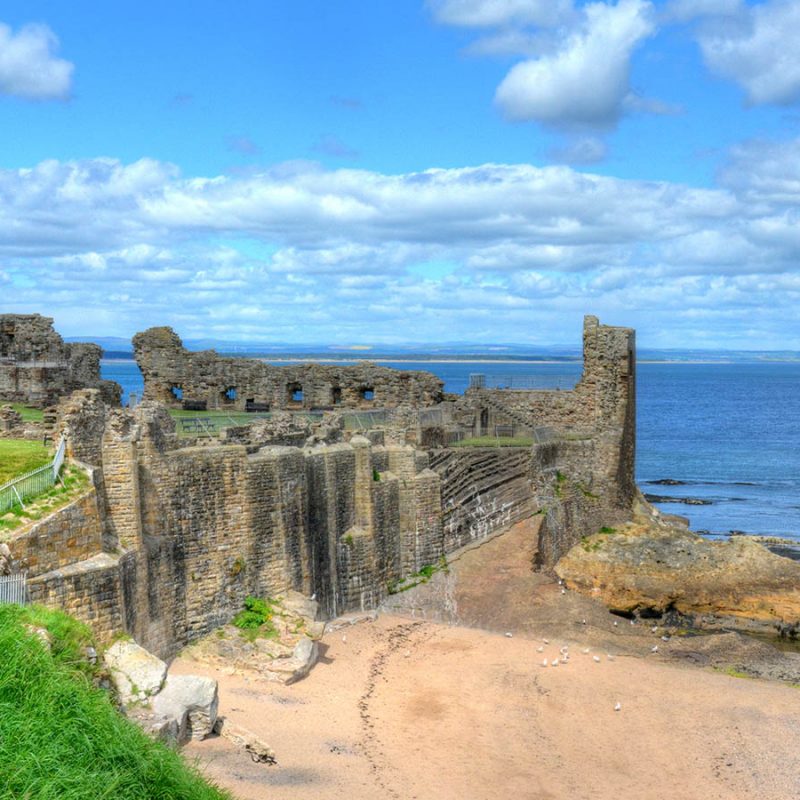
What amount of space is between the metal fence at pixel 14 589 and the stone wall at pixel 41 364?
52.9ft

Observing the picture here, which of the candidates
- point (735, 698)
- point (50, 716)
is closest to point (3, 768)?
point (50, 716)

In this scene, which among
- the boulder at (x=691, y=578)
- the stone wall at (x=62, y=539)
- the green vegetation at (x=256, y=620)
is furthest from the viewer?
the boulder at (x=691, y=578)

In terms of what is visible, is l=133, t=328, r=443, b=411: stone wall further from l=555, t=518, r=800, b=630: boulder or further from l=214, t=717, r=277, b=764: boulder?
l=214, t=717, r=277, b=764: boulder

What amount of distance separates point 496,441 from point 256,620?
16268 millimetres

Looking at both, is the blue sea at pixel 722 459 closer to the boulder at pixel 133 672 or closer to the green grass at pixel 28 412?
the green grass at pixel 28 412

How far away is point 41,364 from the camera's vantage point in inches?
1391

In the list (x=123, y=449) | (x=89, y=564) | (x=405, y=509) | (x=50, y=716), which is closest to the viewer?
(x=50, y=716)

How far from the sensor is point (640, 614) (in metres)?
36.4

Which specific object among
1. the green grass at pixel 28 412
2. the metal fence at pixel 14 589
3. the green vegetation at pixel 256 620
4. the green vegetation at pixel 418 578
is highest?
the green grass at pixel 28 412

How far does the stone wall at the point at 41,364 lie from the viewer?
34.3 metres

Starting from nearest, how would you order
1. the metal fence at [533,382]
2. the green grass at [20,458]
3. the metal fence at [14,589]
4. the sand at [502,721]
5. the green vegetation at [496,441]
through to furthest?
the metal fence at [14,589] < the green grass at [20,458] < the sand at [502,721] < the green vegetation at [496,441] < the metal fence at [533,382]

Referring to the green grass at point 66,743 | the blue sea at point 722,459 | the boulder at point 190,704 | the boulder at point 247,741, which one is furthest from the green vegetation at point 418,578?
the green grass at point 66,743

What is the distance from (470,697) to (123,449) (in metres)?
10.2

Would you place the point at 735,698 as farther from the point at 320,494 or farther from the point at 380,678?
the point at 320,494
